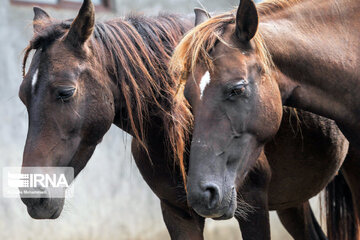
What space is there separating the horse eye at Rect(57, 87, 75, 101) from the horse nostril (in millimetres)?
864

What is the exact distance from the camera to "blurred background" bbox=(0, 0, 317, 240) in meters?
6.20

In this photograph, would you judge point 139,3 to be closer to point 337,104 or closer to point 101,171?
point 101,171

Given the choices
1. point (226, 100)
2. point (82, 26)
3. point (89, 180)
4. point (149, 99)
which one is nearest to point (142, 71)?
point (149, 99)

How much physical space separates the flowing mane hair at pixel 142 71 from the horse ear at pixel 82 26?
0.23 ft

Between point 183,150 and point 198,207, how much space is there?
0.70 meters

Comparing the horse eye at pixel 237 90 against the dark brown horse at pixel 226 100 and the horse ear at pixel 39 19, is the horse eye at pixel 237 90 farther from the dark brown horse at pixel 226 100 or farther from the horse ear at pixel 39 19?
the horse ear at pixel 39 19

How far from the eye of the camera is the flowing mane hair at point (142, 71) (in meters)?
3.51

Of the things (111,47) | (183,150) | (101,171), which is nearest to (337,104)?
(183,150)

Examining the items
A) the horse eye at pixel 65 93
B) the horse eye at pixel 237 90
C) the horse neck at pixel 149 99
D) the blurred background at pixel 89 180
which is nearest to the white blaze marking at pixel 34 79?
the horse eye at pixel 65 93

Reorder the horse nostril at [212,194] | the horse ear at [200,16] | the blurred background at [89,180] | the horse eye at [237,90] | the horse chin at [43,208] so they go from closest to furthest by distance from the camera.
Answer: the horse nostril at [212,194] < the horse eye at [237,90] < the horse chin at [43,208] < the horse ear at [200,16] < the blurred background at [89,180]

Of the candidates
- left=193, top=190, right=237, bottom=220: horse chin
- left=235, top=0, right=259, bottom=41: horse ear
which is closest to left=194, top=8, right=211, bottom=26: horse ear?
left=235, top=0, right=259, bottom=41: horse ear

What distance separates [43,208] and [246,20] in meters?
1.31

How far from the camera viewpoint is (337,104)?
3.27 meters

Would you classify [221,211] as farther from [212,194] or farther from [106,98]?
[106,98]
